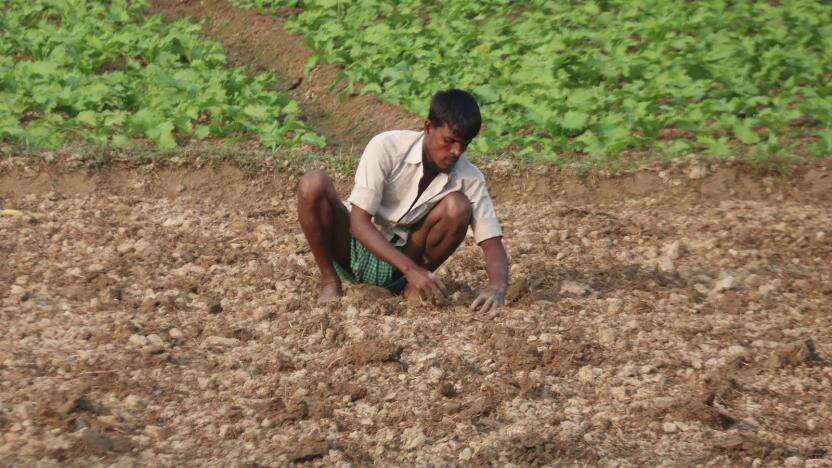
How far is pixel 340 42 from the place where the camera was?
921 centimetres

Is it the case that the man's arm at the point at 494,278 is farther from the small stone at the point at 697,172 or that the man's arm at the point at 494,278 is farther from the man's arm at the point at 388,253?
the small stone at the point at 697,172

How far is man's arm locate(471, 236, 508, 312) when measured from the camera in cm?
420

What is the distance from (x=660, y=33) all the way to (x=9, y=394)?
649cm

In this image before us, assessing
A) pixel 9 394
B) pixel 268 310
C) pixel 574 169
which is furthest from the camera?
pixel 574 169

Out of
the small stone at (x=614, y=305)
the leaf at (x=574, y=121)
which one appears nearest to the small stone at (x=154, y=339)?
the small stone at (x=614, y=305)

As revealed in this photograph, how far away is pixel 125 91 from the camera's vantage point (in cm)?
740

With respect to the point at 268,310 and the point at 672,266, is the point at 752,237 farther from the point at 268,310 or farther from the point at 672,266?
the point at 268,310

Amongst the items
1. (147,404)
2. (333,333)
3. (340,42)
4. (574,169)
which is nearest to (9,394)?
(147,404)

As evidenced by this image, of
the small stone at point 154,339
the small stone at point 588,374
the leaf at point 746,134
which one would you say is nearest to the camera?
the small stone at point 588,374

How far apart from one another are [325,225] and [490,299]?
741 millimetres

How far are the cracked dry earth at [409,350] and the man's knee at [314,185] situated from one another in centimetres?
50

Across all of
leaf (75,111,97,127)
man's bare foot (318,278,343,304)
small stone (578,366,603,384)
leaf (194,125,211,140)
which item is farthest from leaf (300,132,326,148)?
small stone (578,366,603,384)

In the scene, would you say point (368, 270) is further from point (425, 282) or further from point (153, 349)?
point (153, 349)

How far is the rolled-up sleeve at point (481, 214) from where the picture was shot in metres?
4.26
